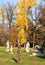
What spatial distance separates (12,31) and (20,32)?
57.4 feet

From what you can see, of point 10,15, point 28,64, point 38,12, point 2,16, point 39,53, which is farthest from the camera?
point 38,12

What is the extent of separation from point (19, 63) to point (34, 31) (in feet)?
81.2

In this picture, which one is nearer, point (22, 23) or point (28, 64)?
point (28, 64)

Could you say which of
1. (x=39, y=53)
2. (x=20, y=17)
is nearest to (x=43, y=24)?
(x=39, y=53)

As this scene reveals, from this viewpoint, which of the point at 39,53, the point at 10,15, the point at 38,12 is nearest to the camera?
the point at 39,53

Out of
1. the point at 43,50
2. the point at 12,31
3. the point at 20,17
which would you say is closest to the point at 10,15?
the point at 12,31

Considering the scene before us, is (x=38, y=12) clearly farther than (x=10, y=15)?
Yes

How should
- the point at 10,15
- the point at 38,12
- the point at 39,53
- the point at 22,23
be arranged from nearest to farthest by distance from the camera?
the point at 22,23 < the point at 39,53 < the point at 10,15 < the point at 38,12

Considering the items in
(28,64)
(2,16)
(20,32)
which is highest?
(2,16)

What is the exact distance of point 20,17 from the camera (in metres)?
22.6

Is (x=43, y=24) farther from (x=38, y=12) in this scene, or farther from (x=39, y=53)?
(x=39, y=53)

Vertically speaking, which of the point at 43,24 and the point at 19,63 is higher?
the point at 43,24

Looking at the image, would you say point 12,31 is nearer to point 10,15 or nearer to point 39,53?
point 10,15

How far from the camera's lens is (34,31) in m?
45.7
